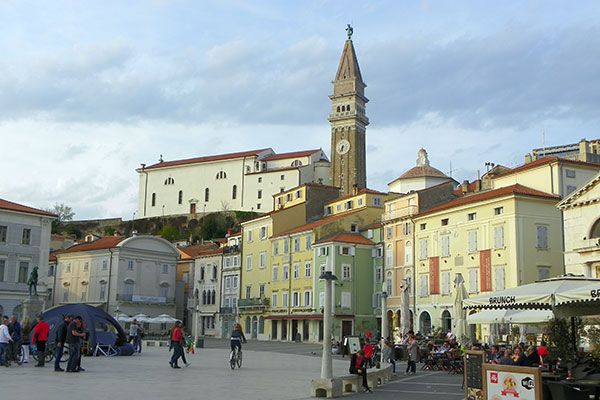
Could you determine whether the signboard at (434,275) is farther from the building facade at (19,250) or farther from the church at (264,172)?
the church at (264,172)

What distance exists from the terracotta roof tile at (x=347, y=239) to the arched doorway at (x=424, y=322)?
9.45 m

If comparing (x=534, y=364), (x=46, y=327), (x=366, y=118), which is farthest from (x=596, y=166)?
(x=366, y=118)

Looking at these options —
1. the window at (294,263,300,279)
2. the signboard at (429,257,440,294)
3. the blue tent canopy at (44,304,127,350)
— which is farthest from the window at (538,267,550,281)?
the blue tent canopy at (44,304,127,350)

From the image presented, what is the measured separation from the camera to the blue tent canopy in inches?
1282

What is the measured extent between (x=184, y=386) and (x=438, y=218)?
131 feet

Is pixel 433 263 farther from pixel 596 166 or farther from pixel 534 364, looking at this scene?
pixel 534 364

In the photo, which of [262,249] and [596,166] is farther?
[262,249]

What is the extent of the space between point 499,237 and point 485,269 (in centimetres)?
256

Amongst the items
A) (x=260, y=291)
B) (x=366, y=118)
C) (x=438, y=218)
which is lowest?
(x=260, y=291)

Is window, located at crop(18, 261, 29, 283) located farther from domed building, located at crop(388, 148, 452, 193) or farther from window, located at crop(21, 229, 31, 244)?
domed building, located at crop(388, 148, 452, 193)

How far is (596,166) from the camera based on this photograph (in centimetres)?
5303

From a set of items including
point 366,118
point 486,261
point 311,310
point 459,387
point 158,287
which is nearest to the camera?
point 459,387

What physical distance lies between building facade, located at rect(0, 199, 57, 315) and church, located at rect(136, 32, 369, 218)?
58228 mm

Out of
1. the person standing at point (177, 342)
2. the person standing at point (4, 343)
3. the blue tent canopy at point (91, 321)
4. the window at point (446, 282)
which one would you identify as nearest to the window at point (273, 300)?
the window at point (446, 282)
